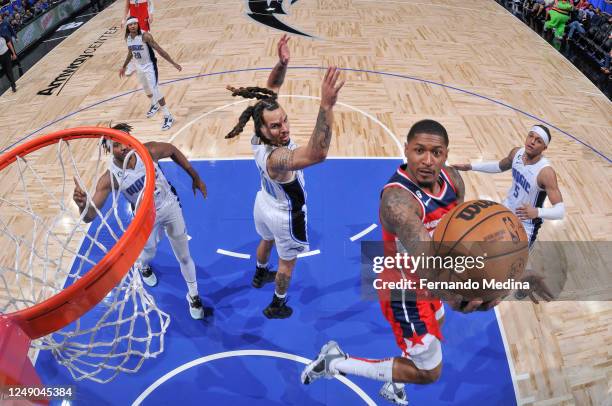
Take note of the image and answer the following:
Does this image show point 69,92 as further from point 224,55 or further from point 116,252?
point 116,252

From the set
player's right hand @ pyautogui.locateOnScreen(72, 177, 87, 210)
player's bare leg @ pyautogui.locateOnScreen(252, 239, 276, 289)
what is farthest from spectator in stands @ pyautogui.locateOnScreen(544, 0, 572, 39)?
player's right hand @ pyautogui.locateOnScreen(72, 177, 87, 210)

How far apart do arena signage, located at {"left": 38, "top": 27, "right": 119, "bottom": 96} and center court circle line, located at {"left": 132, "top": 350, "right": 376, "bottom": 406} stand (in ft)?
24.7

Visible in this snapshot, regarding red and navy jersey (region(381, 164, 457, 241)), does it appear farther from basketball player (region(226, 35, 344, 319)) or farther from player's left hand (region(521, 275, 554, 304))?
player's left hand (region(521, 275, 554, 304))

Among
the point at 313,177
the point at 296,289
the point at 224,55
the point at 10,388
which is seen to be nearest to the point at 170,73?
the point at 224,55

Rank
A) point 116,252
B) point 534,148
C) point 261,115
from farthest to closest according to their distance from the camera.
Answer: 1. point 534,148
2. point 261,115
3. point 116,252

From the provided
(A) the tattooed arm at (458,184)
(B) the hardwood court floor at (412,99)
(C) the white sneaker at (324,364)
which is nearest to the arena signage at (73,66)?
(B) the hardwood court floor at (412,99)

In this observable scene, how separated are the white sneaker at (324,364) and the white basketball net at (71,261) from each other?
4.11 feet

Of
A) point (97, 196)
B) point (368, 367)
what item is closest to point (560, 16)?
point (368, 367)

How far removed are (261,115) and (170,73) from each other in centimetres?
699

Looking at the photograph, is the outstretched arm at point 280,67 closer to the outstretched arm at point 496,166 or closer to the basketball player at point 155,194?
the basketball player at point 155,194

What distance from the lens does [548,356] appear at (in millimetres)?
3984

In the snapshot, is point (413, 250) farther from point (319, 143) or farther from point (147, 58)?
point (147, 58)

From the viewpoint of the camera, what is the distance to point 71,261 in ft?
15.7

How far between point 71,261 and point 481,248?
14.0ft
